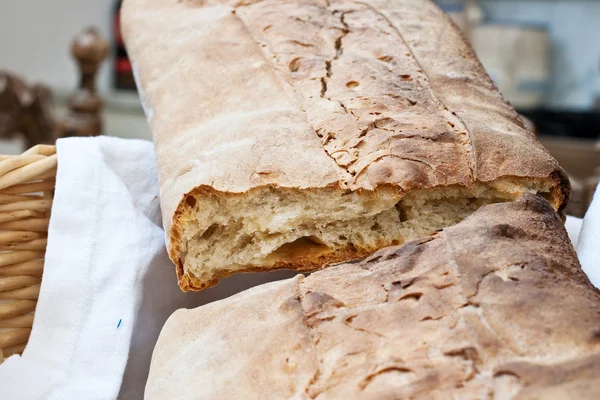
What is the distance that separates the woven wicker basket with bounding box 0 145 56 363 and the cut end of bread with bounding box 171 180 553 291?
327 mm

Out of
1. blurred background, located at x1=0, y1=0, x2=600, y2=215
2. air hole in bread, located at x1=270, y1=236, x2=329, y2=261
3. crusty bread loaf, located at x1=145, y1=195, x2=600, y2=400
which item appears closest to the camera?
crusty bread loaf, located at x1=145, y1=195, x2=600, y2=400

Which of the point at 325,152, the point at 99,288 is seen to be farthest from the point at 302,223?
the point at 99,288

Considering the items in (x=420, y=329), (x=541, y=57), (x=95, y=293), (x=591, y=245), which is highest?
(x=420, y=329)

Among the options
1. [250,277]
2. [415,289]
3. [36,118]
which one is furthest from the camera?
[36,118]

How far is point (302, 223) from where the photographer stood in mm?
1259

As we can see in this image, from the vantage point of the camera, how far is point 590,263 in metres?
1.19

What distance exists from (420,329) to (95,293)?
743mm

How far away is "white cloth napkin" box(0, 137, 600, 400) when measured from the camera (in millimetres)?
1263

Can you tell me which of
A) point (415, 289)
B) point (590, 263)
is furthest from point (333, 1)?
point (415, 289)

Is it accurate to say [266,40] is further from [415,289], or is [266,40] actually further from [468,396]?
[468,396]

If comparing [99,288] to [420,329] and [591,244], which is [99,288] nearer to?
[420,329]

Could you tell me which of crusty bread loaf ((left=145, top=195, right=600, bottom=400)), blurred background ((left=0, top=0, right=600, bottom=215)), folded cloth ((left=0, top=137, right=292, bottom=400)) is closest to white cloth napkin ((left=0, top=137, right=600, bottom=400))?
folded cloth ((left=0, top=137, right=292, bottom=400))

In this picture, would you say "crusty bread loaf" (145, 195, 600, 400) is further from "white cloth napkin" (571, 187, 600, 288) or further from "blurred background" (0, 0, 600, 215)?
"blurred background" (0, 0, 600, 215)

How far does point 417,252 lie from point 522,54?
355 centimetres
